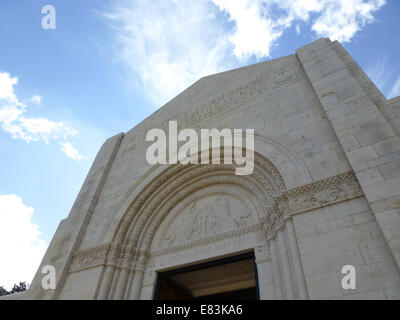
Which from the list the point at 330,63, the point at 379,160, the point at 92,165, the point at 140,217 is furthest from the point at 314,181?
the point at 92,165

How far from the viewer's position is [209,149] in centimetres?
713

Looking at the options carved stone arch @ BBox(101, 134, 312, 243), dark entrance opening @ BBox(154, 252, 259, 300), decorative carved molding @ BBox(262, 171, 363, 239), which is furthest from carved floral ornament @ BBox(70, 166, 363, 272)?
dark entrance opening @ BBox(154, 252, 259, 300)

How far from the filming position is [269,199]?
577cm

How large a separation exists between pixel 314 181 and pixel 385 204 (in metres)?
1.14

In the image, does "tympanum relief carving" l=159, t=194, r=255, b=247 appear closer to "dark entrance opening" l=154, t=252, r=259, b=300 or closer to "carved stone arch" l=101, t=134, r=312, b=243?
"dark entrance opening" l=154, t=252, r=259, b=300

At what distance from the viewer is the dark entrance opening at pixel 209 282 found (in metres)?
6.36

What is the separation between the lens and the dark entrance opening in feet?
20.9

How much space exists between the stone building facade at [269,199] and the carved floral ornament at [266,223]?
22 mm

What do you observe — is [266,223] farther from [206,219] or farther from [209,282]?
[209,282]

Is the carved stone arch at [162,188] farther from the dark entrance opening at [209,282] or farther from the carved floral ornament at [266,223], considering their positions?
the dark entrance opening at [209,282]

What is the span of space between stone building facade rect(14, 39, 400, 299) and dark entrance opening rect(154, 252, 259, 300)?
142mm

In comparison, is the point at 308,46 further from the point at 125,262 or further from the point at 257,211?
the point at 125,262

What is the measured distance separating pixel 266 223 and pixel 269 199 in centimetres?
56

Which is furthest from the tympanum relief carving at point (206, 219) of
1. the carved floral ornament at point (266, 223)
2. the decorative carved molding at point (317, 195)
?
the decorative carved molding at point (317, 195)
